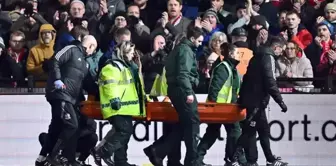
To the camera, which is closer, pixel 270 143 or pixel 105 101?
pixel 105 101

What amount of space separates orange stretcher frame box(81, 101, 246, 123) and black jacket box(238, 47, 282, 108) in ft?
0.78

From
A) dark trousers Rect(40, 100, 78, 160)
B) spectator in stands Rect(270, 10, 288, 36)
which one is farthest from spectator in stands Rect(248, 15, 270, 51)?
dark trousers Rect(40, 100, 78, 160)

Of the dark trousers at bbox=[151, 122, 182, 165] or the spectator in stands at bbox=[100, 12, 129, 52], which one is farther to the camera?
the spectator in stands at bbox=[100, 12, 129, 52]

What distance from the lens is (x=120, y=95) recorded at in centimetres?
2298

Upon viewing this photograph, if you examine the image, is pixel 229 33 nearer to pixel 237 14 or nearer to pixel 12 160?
pixel 237 14

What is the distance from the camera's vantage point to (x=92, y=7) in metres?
27.1

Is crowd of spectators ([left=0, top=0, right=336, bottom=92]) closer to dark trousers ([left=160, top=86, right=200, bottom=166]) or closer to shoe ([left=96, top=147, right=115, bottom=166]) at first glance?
dark trousers ([left=160, top=86, right=200, bottom=166])

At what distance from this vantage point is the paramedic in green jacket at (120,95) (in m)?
23.0

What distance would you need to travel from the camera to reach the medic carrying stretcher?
77.7 ft

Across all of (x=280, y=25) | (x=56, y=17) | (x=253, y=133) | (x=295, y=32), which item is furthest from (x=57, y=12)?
(x=253, y=133)

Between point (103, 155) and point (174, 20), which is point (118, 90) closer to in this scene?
point (103, 155)

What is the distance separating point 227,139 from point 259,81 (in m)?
1.09

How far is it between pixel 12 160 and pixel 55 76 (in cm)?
217

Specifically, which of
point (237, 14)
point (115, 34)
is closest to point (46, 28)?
point (115, 34)
